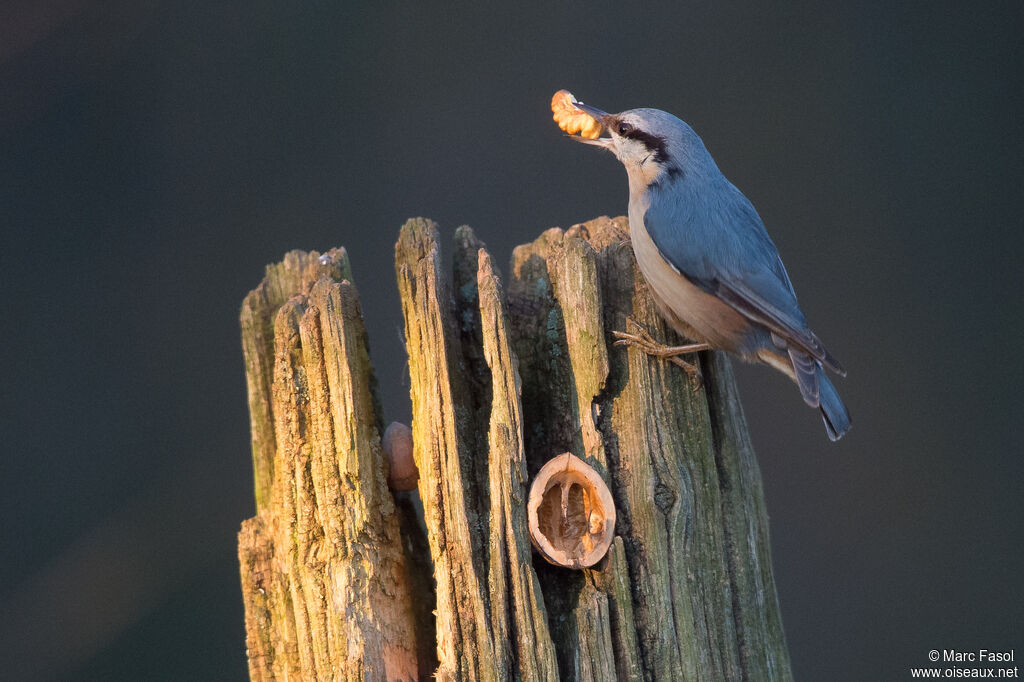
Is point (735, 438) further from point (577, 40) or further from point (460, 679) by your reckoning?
point (577, 40)

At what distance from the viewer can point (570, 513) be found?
87.2 inches

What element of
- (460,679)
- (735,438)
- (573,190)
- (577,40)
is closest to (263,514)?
(460,679)

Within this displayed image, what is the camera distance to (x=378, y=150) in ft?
19.5

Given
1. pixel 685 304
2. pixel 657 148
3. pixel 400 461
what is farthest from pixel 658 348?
pixel 657 148

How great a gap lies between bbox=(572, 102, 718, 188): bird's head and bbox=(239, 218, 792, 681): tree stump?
71 cm

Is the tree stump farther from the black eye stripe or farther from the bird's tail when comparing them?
the black eye stripe

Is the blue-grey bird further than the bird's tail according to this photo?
No

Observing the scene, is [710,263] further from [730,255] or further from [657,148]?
[657,148]

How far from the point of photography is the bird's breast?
2.52 m

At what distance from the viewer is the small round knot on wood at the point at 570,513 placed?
6.99ft
